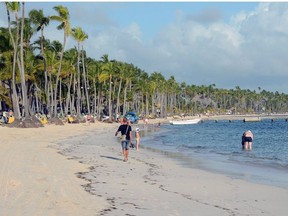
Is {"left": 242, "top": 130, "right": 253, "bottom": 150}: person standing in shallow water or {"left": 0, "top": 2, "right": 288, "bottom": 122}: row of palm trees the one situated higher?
{"left": 0, "top": 2, "right": 288, "bottom": 122}: row of palm trees

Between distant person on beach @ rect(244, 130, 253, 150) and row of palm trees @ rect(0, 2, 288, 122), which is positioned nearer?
distant person on beach @ rect(244, 130, 253, 150)

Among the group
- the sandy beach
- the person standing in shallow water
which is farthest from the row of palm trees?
the sandy beach

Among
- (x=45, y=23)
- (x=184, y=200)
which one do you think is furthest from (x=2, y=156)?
(x=45, y=23)

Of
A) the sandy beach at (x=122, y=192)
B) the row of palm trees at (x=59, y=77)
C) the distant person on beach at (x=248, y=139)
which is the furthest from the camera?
the row of palm trees at (x=59, y=77)

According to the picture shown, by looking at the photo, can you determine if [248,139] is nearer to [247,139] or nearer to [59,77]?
[247,139]

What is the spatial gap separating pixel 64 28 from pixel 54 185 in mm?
49216

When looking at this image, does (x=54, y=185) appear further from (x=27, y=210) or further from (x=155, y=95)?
(x=155, y=95)

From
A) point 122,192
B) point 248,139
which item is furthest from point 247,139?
point 122,192

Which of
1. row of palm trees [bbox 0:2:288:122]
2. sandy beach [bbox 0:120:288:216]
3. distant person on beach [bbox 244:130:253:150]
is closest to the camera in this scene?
sandy beach [bbox 0:120:288:216]

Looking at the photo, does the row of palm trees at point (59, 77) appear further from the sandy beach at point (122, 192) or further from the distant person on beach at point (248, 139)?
the sandy beach at point (122, 192)

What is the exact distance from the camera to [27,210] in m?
8.16

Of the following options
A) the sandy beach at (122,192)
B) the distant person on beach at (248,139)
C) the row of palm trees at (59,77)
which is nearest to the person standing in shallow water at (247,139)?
the distant person on beach at (248,139)

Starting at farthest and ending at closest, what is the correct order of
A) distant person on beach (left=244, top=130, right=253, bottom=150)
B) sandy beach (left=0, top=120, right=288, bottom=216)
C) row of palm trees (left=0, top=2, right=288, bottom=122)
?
row of palm trees (left=0, top=2, right=288, bottom=122)
distant person on beach (left=244, top=130, right=253, bottom=150)
sandy beach (left=0, top=120, right=288, bottom=216)

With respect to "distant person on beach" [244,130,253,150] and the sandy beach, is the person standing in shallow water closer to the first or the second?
"distant person on beach" [244,130,253,150]
